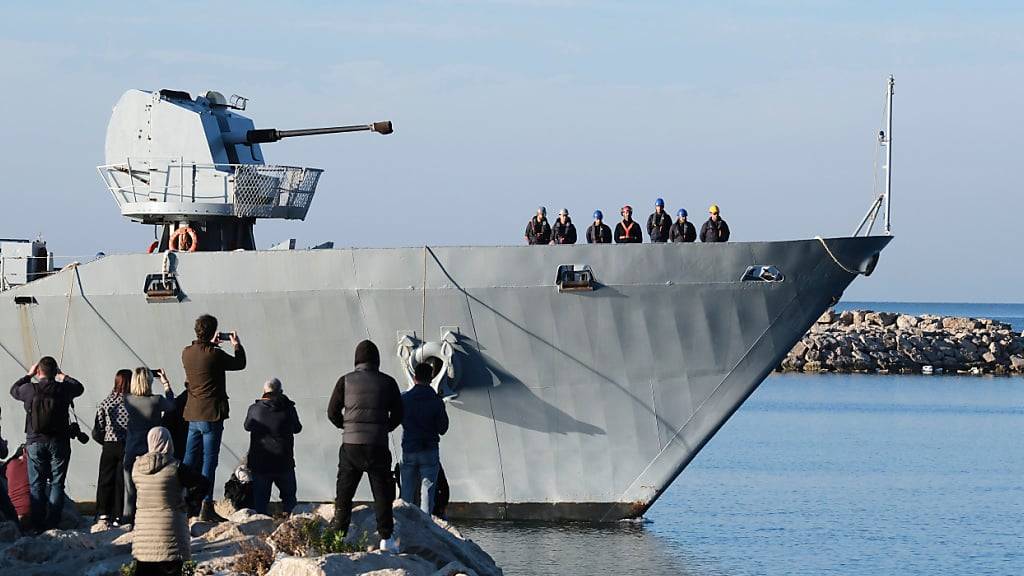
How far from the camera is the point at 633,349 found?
2044 cm

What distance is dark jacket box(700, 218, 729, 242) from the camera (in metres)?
20.7

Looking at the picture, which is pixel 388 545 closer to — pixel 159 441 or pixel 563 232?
pixel 159 441

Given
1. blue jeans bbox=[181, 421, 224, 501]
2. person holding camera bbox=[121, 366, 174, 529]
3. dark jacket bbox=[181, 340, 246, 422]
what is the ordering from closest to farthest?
dark jacket bbox=[181, 340, 246, 422], person holding camera bbox=[121, 366, 174, 529], blue jeans bbox=[181, 421, 224, 501]

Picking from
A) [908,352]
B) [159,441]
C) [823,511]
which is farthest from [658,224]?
[908,352]

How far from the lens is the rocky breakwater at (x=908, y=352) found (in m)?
70.6

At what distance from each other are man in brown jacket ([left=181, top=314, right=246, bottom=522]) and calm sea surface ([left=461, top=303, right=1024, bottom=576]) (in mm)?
4792

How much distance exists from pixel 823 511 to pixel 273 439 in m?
12.2

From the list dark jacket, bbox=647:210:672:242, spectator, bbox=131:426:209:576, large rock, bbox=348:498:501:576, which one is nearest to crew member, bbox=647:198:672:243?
dark jacket, bbox=647:210:672:242

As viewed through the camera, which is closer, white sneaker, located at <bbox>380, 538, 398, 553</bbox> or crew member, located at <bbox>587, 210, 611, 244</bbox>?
white sneaker, located at <bbox>380, 538, 398, 553</bbox>

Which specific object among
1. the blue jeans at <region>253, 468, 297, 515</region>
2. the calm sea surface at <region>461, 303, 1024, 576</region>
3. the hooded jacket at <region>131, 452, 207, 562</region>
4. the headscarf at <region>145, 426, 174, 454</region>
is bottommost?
the calm sea surface at <region>461, 303, 1024, 576</region>

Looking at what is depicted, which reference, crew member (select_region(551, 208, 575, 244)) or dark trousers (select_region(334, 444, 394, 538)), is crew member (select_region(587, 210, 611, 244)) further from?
dark trousers (select_region(334, 444, 394, 538))

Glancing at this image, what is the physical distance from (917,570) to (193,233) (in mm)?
11375

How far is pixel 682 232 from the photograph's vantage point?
20.7 meters

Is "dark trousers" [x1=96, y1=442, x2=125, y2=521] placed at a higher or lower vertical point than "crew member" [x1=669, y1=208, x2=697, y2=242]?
lower
